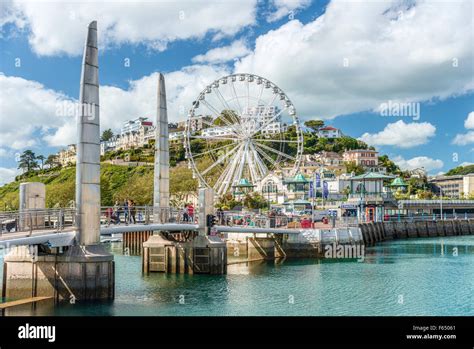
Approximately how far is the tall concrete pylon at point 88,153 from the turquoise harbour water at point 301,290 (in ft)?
11.9

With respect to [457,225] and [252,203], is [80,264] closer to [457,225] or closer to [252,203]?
[252,203]

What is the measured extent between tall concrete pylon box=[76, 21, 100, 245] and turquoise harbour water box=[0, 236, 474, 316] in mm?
3620

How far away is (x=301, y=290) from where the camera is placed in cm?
3619

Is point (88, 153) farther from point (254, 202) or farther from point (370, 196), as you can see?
point (254, 202)

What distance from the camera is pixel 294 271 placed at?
44.8 m

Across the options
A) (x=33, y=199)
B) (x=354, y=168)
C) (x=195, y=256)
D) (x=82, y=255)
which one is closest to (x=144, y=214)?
(x=195, y=256)

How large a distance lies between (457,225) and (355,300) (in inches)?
2805

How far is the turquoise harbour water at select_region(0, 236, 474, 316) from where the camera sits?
30.1 metres

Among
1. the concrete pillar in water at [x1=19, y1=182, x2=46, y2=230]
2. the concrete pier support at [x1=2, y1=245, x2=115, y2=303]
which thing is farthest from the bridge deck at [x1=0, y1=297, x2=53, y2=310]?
the concrete pillar in water at [x1=19, y1=182, x2=46, y2=230]

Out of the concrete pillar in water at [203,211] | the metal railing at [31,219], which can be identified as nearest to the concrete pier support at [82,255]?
the metal railing at [31,219]

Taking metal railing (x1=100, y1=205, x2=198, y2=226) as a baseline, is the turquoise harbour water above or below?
below

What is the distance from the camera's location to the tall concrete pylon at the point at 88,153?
93.9 feet

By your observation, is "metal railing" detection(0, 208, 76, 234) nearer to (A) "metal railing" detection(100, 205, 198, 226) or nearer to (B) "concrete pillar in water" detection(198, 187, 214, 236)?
(A) "metal railing" detection(100, 205, 198, 226)

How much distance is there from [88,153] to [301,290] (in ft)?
49.5
